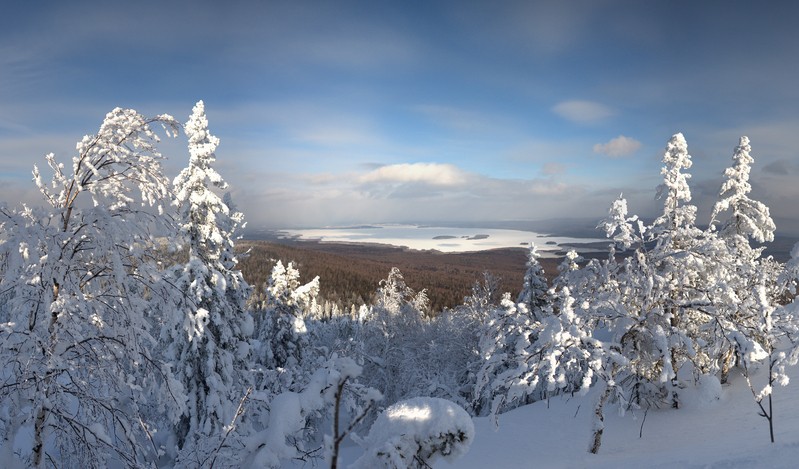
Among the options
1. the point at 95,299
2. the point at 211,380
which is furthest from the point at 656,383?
the point at 211,380

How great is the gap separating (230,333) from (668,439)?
1524cm

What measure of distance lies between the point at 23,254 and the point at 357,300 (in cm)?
9363

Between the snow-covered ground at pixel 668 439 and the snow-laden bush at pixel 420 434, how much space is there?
5939 millimetres

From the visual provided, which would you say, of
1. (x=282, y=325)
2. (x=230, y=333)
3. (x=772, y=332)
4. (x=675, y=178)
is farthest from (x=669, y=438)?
(x=282, y=325)

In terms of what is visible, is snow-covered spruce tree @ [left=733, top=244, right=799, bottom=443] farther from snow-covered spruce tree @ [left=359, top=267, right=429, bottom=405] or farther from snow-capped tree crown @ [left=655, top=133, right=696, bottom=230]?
snow-covered spruce tree @ [left=359, top=267, right=429, bottom=405]

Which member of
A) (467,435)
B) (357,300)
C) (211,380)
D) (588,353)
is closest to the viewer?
(467,435)

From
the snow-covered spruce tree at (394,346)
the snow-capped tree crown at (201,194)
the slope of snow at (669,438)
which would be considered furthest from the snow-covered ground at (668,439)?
the snow-covered spruce tree at (394,346)

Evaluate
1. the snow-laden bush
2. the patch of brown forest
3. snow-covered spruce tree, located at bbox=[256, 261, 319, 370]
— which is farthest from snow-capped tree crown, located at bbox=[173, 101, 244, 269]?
the patch of brown forest

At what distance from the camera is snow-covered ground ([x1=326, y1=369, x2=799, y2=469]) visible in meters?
8.24

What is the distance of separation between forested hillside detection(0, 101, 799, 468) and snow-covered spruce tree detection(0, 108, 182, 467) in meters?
0.02

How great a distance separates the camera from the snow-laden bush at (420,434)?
12.9 ft

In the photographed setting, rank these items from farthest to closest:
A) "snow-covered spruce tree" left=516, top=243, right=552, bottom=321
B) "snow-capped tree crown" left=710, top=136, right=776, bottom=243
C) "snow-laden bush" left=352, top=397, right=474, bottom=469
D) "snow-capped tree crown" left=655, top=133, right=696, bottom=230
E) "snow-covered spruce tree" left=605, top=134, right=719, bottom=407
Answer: "snow-covered spruce tree" left=516, top=243, right=552, bottom=321 < "snow-capped tree crown" left=710, top=136, right=776, bottom=243 < "snow-capped tree crown" left=655, top=133, right=696, bottom=230 < "snow-covered spruce tree" left=605, top=134, right=719, bottom=407 < "snow-laden bush" left=352, top=397, right=474, bottom=469

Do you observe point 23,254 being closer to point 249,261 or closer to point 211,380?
point 211,380

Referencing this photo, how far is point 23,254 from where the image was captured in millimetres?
4582
